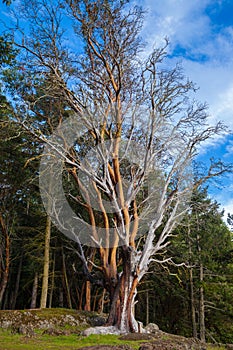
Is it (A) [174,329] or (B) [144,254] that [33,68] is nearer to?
(B) [144,254]

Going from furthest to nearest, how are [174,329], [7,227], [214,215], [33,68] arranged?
[174,329]
[7,227]
[214,215]
[33,68]

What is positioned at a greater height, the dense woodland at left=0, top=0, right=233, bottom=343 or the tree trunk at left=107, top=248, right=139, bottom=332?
the dense woodland at left=0, top=0, right=233, bottom=343

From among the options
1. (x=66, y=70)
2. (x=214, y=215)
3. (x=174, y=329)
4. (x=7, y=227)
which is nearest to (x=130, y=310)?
(x=214, y=215)

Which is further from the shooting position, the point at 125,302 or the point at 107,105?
the point at 107,105

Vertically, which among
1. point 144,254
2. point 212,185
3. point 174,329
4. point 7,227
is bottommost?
point 174,329

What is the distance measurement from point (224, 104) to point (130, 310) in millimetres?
6941

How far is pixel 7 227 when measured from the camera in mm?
14828

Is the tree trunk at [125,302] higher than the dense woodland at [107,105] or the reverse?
the reverse

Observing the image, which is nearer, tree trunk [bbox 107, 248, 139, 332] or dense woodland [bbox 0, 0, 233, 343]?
tree trunk [bbox 107, 248, 139, 332]

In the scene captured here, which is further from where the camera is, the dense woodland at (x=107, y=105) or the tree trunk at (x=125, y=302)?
the dense woodland at (x=107, y=105)

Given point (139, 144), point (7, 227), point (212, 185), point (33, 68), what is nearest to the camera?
point (33, 68)

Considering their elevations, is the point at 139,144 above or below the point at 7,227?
above

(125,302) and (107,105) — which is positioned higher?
(107,105)

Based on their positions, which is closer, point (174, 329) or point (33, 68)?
point (33, 68)
